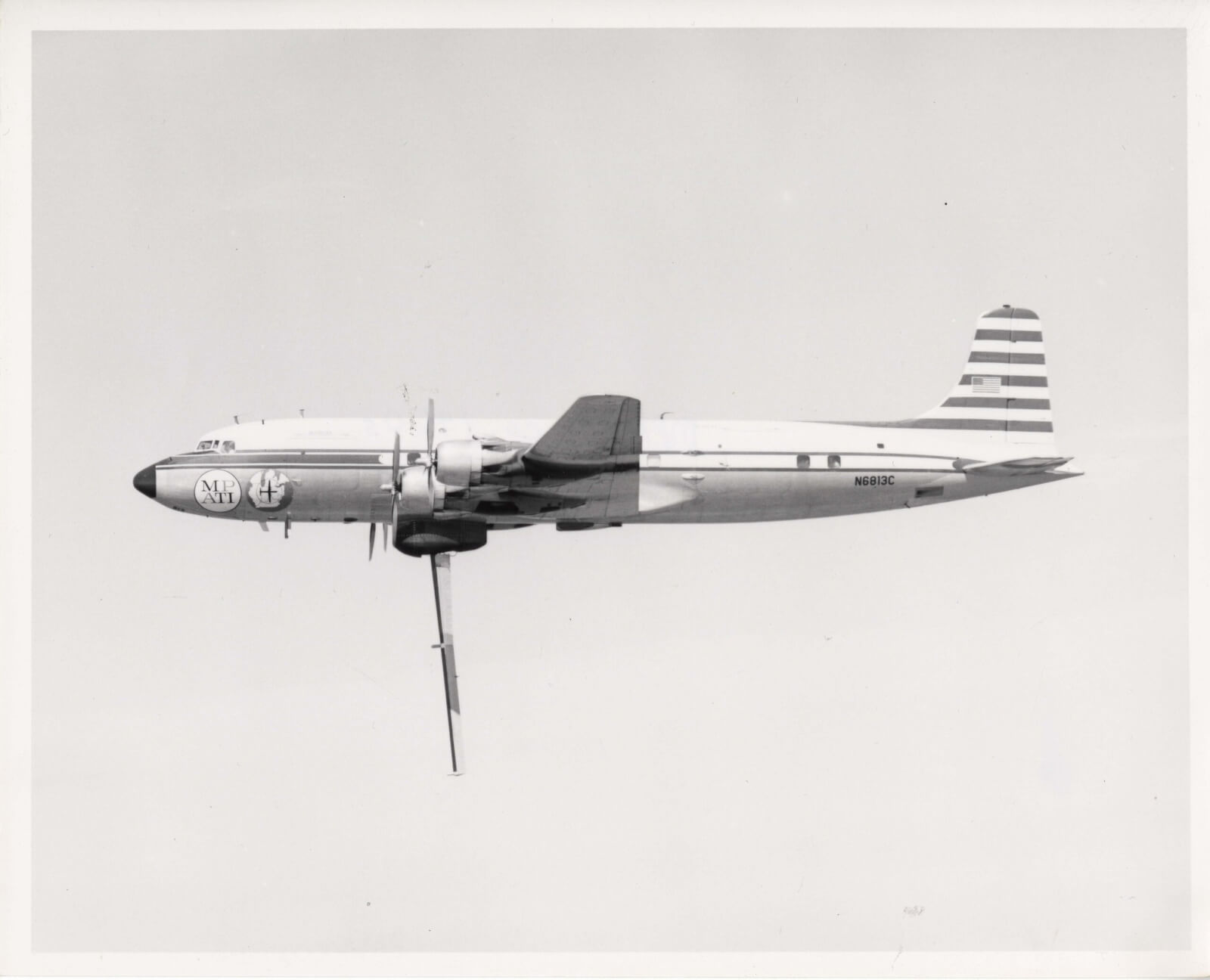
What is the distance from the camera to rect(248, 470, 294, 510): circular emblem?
21.5 metres

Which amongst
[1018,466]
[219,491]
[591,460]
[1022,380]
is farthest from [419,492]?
[1022,380]

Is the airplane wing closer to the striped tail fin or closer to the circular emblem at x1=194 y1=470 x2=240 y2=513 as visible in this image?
the circular emblem at x1=194 y1=470 x2=240 y2=513

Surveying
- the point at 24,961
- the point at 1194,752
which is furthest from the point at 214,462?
the point at 1194,752

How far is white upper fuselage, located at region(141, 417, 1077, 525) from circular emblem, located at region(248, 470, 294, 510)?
50mm

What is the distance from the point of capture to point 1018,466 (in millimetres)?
21562

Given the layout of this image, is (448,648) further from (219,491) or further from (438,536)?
(219,491)

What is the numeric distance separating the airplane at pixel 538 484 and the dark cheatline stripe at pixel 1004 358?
1.59 m

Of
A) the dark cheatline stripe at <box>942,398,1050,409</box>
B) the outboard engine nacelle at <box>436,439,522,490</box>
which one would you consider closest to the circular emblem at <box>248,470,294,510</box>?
the outboard engine nacelle at <box>436,439,522,490</box>

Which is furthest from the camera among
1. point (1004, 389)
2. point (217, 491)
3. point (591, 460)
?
point (1004, 389)

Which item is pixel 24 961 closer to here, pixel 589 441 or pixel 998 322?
pixel 589 441

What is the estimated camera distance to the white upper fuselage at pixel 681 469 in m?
21.2

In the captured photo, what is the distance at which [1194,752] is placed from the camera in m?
18.0

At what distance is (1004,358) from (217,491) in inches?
532

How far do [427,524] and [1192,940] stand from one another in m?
12.5
